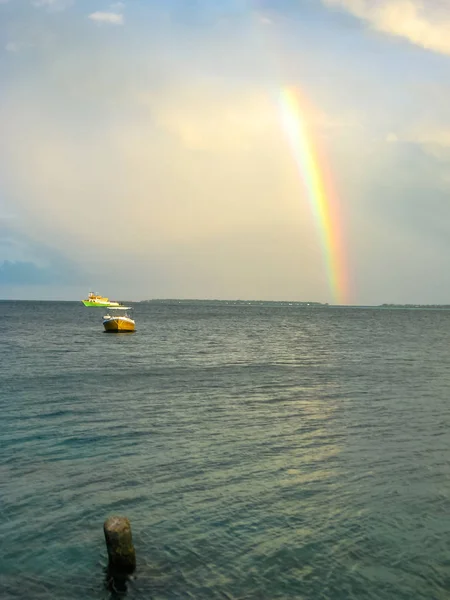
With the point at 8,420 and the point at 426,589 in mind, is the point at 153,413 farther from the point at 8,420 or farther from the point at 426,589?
the point at 426,589

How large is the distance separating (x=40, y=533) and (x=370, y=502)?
7.66 metres

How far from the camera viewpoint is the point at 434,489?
15312 mm

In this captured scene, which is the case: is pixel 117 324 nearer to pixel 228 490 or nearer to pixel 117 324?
pixel 117 324

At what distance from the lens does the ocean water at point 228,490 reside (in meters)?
10.5

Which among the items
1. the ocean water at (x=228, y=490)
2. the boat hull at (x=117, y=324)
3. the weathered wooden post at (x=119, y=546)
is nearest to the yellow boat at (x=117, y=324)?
the boat hull at (x=117, y=324)

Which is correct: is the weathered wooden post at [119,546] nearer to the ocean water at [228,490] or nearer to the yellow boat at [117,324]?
the ocean water at [228,490]

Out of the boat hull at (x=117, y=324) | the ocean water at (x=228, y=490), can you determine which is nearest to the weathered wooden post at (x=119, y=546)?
the ocean water at (x=228, y=490)

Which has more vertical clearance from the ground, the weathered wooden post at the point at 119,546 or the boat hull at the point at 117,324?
the boat hull at the point at 117,324

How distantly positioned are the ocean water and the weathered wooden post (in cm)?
28

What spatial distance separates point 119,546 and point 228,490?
4764 mm

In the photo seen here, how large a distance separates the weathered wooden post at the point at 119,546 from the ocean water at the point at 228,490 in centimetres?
28

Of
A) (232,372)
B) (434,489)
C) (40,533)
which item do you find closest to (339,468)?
(434,489)

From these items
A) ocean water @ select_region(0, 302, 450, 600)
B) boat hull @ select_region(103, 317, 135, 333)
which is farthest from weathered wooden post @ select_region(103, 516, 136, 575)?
boat hull @ select_region(103, 317, 135, 333)

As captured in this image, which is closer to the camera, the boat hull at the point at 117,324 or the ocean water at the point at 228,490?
the ocean water at the point at 228,490
